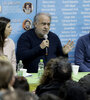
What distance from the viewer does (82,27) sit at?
446cm

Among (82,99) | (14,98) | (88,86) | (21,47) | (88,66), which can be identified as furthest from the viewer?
(88,66)

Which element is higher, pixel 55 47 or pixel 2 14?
pixel 2 14

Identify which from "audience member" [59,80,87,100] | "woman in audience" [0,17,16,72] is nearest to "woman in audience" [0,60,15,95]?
"audience member" [59,80,87,100]

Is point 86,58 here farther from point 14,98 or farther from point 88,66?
point 14,98

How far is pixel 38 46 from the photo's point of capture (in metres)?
3.75

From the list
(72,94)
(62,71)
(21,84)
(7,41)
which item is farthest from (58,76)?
(7,41)

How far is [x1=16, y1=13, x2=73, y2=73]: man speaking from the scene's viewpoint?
12.5 feet

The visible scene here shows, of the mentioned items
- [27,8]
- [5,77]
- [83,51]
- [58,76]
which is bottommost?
[83,51]

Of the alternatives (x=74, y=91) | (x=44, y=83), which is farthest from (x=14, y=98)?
(x=44, y=83)

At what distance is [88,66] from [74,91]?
2559 millimetres

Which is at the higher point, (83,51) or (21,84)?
(21,84)

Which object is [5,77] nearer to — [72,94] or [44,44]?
[72,94]

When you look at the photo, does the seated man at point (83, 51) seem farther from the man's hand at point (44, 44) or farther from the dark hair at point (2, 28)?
the dark hair at point (2, 28)

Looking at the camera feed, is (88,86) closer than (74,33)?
Yes
